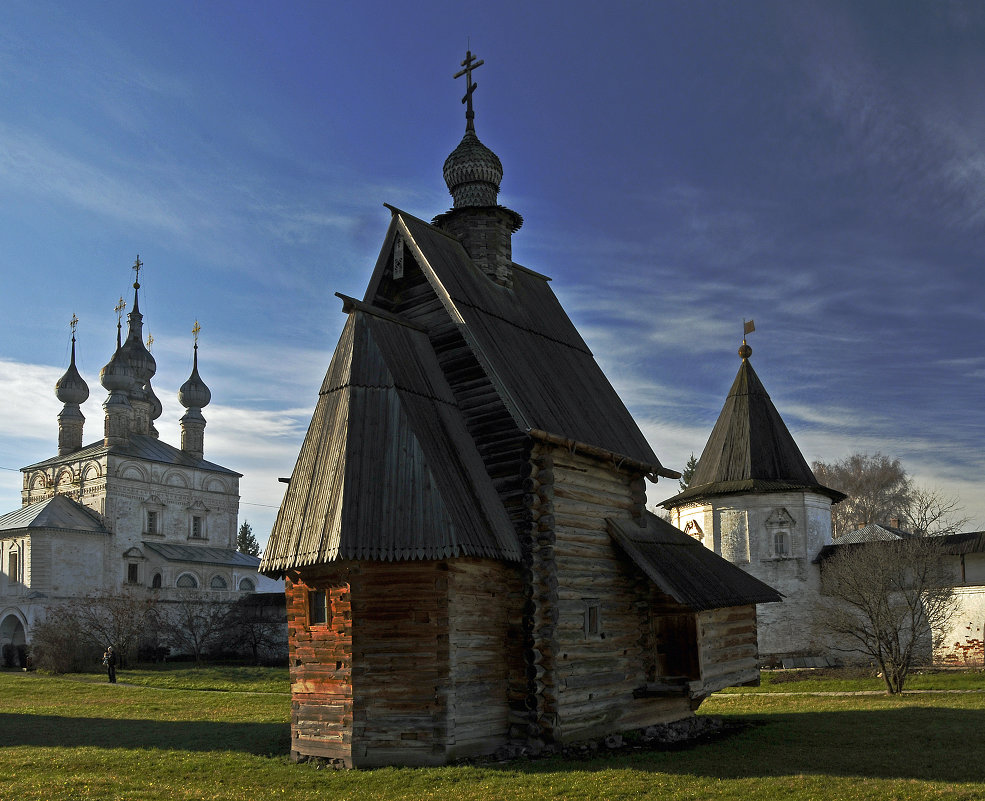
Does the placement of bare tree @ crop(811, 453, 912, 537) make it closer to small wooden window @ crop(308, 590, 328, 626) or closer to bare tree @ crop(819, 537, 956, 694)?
bare tree @ crop(819, 537, 956, 694)

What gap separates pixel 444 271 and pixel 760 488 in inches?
698

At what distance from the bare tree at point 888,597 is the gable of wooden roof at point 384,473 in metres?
13.6

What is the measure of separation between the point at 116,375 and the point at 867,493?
154 feet

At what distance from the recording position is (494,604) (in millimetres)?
14211

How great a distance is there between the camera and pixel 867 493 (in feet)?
174

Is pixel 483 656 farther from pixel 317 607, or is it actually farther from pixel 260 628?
pixel 260 628

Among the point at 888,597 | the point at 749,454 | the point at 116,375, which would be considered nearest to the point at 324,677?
the point at 888,597

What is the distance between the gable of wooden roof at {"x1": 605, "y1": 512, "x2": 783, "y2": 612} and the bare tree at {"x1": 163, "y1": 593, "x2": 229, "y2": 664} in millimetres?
29626

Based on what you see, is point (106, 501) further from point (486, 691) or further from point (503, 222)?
point (486, 691)

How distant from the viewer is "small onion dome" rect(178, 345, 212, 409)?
63.7m

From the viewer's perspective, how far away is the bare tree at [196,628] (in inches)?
1676

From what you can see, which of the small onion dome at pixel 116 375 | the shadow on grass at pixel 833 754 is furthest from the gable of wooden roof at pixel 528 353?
the small onion dome at pixel 116 375

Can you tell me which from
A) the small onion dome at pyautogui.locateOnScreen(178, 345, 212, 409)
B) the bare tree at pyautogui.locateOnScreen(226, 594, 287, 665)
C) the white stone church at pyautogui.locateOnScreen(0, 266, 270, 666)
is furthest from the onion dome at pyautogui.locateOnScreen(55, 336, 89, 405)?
the bare tree at pyautogui.locateOnScreen(226, 594, 287, 665)

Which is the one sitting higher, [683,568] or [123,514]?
[123,514]
